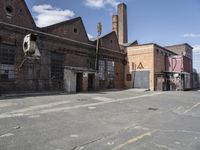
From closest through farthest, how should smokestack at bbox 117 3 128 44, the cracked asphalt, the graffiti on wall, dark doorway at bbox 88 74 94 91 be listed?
the cracked asphalt < dark doorway at bbox 88 74 94 91 < the graffiti on wall < smokestack at bbox 117 3 128 44

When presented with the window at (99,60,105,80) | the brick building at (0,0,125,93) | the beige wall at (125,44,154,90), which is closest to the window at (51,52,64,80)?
the brick building at (0,0,125,93)

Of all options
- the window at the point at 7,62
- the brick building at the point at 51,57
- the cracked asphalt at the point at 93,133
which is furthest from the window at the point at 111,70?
the cracked asphalt at the point at 93,133

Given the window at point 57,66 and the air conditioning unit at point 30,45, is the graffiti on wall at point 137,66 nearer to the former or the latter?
the window at point 57,66

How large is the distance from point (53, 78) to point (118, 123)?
1238 centimetres

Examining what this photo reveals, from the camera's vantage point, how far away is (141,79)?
27.0m

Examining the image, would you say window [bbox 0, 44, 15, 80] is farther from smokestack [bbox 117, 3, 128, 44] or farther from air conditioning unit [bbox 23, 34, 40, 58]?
smokestack [bbox 117, 3, 128, 44]

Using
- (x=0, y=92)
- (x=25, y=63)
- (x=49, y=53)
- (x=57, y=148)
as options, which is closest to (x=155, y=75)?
(x=49, y=53)

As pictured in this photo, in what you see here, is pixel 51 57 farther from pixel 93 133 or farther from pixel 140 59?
pixel 93 133

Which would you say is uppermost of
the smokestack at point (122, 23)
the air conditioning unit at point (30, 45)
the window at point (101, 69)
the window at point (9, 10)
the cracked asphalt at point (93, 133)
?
the smokestack at point (122, 23)

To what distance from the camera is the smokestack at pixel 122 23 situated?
126 ft

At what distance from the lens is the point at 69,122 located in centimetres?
712

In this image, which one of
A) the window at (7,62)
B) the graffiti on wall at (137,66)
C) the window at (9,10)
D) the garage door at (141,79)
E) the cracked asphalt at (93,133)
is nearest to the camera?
the cracked asphalt at (93,133)

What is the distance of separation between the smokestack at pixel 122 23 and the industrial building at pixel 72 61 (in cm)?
968

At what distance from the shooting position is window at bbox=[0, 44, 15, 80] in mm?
14900
